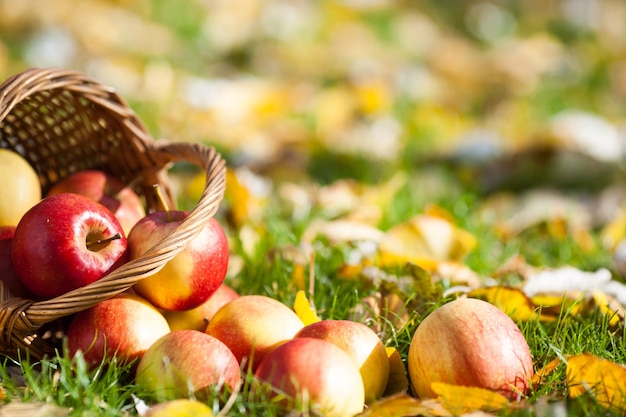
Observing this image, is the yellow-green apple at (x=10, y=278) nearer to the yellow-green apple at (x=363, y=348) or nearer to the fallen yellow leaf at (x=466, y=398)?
the yellow-green apple at (x=363, y=348)

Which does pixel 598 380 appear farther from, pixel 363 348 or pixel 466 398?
pixel 363 348

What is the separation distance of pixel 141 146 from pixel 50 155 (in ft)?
0.89

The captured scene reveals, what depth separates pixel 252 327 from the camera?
151cm

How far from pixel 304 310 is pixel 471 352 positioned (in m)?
0.41

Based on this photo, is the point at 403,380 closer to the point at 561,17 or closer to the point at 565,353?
the point at 565,353

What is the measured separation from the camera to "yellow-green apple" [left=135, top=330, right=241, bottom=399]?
1.36 metres

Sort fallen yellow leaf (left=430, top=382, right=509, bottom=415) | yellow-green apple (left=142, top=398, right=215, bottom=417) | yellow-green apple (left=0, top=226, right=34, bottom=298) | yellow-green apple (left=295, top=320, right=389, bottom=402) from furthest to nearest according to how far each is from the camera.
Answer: yellow-green apple (left=0, top=226, right=34, bottom=298) → yellow-green apple (left=295, top=320, right=389, bottom=402) → fallen yellow leaf (left=430, top=382, right=509, bottom=415) → yellow-green apple (left=142, top=398, right=215, bottom=417)

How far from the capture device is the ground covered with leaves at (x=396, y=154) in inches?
64.6

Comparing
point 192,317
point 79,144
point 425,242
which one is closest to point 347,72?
point 425,242

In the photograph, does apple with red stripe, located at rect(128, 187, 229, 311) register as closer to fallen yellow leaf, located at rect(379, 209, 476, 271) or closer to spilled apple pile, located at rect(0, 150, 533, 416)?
spilled apple pile, located at rect(0, 150, 533, 416)

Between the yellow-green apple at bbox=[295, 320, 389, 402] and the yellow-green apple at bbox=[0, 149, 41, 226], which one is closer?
the yellow-green apple at bbox=[295, 320, 389, 402]

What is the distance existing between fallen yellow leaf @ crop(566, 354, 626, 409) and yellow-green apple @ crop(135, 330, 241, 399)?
0.62m

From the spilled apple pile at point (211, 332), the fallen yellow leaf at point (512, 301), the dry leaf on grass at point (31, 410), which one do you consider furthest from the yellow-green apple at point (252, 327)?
the fallen yellow leaf at point (512, 301)

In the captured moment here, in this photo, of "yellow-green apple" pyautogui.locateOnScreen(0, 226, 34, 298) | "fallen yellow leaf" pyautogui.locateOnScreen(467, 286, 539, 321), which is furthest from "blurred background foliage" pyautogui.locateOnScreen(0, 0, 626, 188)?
"yellow-green apple" pyautogui.locateOnScreen(0, 226, 34, 298)
